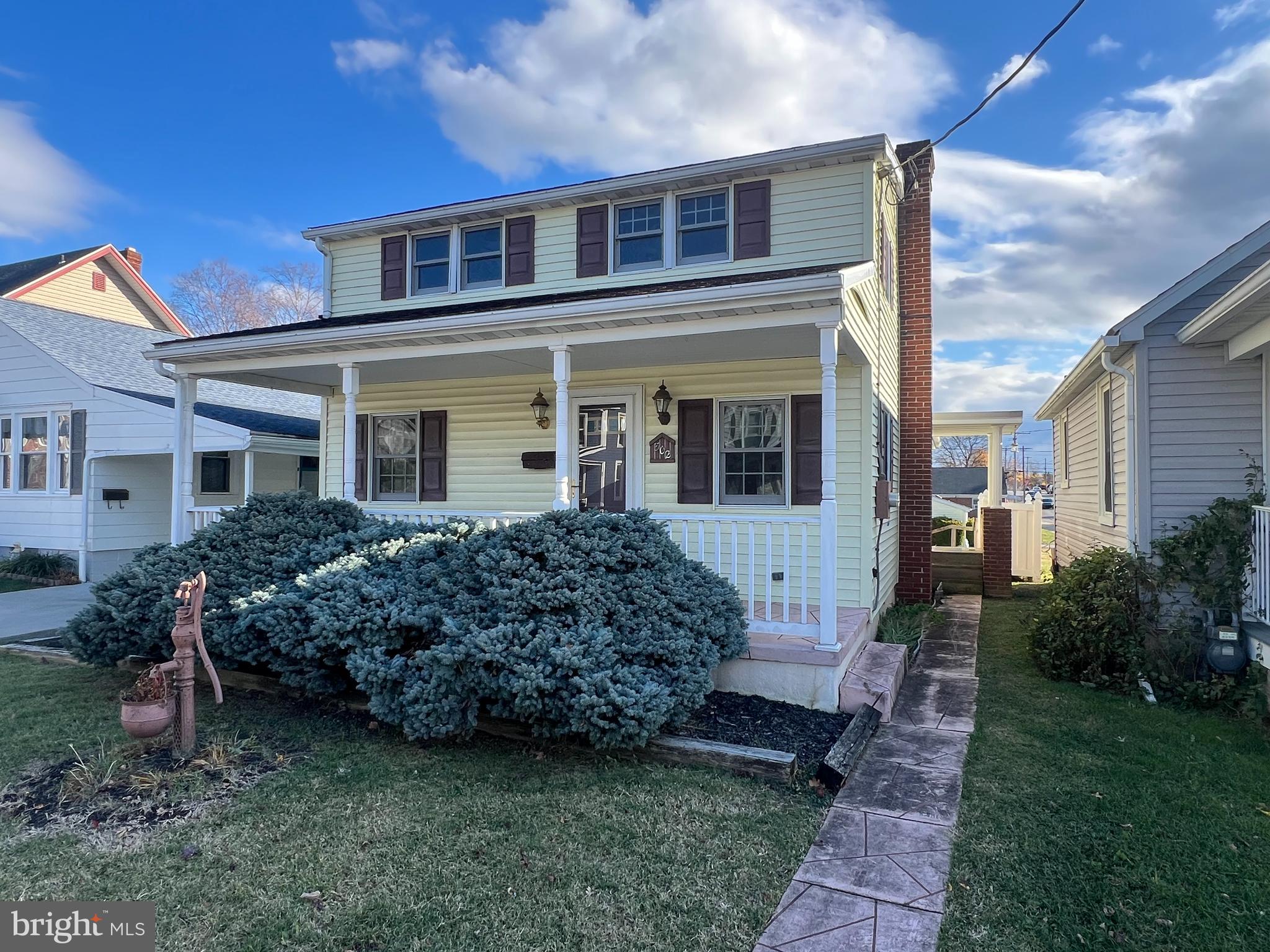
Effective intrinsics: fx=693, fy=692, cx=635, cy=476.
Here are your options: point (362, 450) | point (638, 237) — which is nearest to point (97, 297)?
point (362, 450)

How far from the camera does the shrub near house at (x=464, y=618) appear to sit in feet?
12.9

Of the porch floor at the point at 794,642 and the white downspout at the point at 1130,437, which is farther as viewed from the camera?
the white downspout at the point at 1130,437

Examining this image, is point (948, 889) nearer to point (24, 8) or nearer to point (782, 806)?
point (782, 806)

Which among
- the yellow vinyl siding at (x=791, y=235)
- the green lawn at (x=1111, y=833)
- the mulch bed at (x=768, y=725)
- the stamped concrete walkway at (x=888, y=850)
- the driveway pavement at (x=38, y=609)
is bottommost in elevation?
the stamped concrete walkway at (x=888, y=850)

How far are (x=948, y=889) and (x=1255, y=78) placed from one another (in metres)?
9.06

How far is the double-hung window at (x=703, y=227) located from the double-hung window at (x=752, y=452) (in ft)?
6.02

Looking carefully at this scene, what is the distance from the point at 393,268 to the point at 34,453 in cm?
826

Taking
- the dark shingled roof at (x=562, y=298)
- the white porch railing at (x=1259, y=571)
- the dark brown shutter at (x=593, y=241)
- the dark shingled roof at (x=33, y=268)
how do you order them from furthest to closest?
the dark shingled roof at (x=33, y=268)
the dark brown shutter at (x=593, y=241)
the dark shingled roof at (x=562, y=298)
the white porch railing at (x=1259, y=571)

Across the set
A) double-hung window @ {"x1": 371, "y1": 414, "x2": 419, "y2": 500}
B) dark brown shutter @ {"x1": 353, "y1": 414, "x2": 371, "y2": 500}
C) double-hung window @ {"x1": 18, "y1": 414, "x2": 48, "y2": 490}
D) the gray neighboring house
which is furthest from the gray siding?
double-hung window @ {"x1": 18, "y1": 414, "x2": 48, "y2": 490}

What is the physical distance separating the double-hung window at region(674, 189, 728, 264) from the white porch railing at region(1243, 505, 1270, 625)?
543 cm

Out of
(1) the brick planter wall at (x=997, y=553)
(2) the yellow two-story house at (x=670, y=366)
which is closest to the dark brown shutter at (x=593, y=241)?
(2) the yellow two-story house at (x=670, y=366)

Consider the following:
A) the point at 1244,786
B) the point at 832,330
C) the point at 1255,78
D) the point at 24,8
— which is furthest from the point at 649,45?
the point at 24,8

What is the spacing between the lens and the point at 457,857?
3.10 metres

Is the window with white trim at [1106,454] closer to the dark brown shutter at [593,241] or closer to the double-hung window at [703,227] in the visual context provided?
the double-hung window at [703,227]
